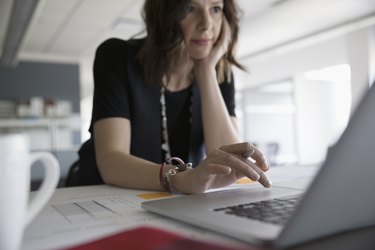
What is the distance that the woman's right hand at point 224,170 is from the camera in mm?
576

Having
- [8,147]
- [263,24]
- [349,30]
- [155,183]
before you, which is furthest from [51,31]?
[8,147]

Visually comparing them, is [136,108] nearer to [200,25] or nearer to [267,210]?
[200,25]

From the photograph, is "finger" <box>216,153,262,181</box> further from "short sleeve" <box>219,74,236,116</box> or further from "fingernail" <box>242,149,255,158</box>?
"short sleeve" <box>219,74,236,116</box>

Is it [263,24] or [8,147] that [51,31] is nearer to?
[263,24]

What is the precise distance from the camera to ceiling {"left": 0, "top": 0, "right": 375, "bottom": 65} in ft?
13.3

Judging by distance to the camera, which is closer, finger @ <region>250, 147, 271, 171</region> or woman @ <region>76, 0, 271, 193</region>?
finger @ <region>250, 147, 271, 171</region>

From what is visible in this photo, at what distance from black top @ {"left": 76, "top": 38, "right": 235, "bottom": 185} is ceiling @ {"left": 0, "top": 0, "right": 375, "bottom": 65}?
297 centimetres

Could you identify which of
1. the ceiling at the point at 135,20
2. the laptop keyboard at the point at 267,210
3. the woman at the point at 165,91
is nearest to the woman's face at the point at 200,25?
the woman at the point at 165,91

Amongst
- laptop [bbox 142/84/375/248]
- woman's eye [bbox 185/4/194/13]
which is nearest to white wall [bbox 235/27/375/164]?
woman's eye [bbox 185/4/194/13]

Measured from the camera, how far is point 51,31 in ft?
16.1

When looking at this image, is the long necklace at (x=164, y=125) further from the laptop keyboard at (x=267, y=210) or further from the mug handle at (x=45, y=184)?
the mug handle at (x=45, y=184)

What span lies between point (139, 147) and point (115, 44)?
1.07 ft

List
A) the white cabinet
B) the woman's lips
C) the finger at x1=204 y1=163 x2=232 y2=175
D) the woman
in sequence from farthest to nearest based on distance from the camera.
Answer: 1. the white cabinet
2. the woman's lips
3. the woman
4. the finger at x1=204 y1=163 x2=232 y2=175

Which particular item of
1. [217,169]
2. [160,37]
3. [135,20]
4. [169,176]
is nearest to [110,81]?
[160,37]
